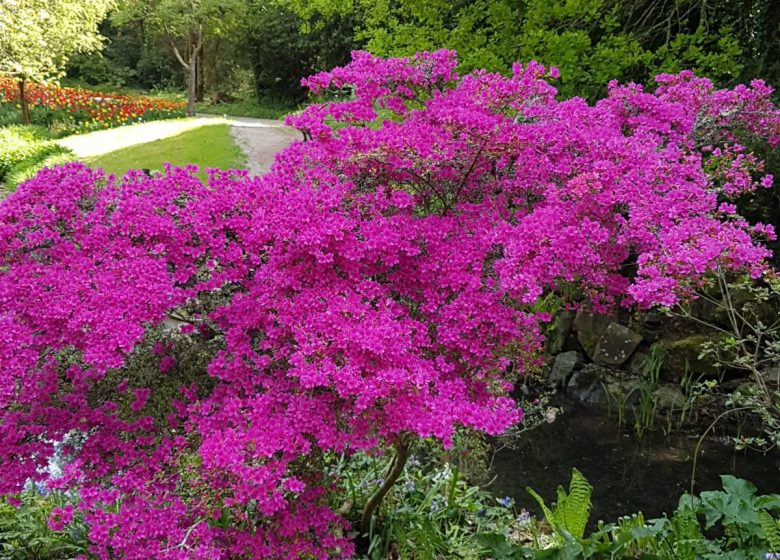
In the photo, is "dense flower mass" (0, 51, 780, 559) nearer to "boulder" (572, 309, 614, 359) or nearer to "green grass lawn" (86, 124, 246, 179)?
"boulder" (572, 309, 614, 359)

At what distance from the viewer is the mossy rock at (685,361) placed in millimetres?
5461

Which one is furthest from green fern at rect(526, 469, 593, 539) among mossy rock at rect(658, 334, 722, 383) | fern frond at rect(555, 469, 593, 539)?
mossy rock at rect(658, 334, 722, 383)

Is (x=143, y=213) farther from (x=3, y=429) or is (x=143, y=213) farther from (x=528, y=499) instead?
(x=528, y=499)

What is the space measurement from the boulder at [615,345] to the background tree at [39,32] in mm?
12531

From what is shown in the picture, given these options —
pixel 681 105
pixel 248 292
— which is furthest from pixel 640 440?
pixel 248 292

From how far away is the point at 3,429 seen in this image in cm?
223

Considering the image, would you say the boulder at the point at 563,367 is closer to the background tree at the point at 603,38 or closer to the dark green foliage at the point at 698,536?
the background tree at the point at 603,38

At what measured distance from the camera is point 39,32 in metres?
12.5

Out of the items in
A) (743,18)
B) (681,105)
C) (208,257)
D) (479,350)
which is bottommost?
(479,350)

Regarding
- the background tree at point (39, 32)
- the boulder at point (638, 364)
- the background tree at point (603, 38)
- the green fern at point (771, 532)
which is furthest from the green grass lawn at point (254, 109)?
the green fern at point (771, 532)

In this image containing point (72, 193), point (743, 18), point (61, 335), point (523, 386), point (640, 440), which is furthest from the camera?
point (743, 18)

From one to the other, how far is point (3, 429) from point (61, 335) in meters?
0.44

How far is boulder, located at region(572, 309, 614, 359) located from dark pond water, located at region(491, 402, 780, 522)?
1104mm

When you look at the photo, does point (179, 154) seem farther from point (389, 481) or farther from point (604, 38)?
point (389, 481)
